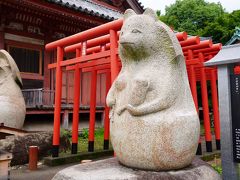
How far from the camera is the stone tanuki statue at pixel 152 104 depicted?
3.15m

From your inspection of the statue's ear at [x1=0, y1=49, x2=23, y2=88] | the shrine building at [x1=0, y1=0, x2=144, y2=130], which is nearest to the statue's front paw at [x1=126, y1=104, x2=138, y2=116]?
the statue's ear at [x1=0, y1=49, x2=23, y2=88]

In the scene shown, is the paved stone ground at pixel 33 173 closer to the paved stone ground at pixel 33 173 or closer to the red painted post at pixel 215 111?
the paved stone ground at pixel 33 173

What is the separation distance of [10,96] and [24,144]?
4.27 ft

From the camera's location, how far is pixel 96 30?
18.9 ft

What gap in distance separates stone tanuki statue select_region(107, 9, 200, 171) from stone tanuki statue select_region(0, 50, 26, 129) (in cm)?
Answer: 411

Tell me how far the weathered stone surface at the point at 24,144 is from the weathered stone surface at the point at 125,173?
323cm

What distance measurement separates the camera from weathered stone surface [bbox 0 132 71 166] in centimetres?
622

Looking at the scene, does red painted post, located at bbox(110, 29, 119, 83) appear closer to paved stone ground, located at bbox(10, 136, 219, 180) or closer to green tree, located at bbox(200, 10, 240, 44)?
paved stone ground, located at bbox(10, 136, 219, 180)

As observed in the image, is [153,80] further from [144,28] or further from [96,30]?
[96,30]

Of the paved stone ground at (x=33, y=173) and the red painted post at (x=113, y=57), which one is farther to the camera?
the paved stone ground at (x=33, y=173)

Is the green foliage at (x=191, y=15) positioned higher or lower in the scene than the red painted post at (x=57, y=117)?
higher

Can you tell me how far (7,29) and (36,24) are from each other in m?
1.10

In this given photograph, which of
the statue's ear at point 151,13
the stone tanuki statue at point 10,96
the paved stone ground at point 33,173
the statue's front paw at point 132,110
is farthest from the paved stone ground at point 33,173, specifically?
the statue's ear at point 151,13

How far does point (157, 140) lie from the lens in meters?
3.12
